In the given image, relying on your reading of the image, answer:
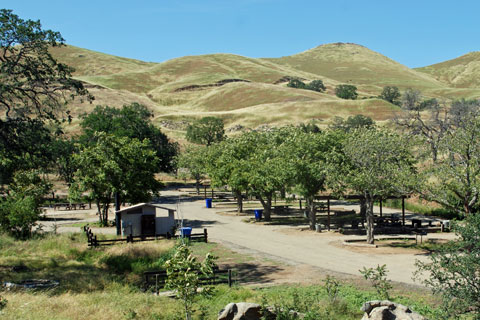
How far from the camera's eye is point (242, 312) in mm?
13945

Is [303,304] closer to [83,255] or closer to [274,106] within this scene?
[83,255]

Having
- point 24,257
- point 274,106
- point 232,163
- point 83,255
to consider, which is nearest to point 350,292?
point 83,255

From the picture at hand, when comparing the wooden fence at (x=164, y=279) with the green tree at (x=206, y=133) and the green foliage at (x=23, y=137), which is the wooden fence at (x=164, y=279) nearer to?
the green foliage at (x=23, y=137)

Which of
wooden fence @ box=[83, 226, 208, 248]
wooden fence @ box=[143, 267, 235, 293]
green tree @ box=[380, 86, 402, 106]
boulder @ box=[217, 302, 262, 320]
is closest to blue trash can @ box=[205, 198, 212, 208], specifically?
wooden fence @ box=[83, 226, 208, 248]

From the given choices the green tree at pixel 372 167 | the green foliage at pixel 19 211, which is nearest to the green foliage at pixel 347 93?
the green tree at pixel 372 167

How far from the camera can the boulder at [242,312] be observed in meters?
13.9

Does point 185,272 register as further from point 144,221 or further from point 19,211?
point 19,211

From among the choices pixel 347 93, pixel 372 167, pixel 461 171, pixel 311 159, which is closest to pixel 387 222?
pixel 311 159

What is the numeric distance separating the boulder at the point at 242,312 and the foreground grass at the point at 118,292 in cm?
36

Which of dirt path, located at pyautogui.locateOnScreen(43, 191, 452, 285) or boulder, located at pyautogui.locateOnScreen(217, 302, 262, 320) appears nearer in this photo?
boulder, located at pyautogui.locateOnScreen(217, 302, 262, 320)

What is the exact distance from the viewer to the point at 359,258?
26094 mm

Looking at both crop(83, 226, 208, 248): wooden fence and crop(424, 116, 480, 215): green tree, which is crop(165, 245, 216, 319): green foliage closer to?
crop(424, 116, 480, 215): green tree

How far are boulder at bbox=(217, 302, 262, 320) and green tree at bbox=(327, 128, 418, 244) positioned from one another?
15.1 m

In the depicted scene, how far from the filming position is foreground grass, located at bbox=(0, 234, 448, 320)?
14.7 meters
